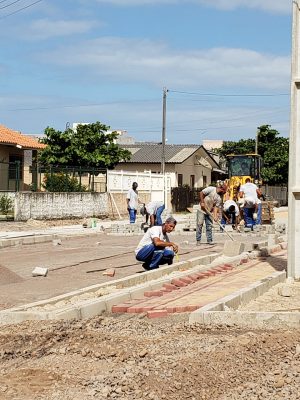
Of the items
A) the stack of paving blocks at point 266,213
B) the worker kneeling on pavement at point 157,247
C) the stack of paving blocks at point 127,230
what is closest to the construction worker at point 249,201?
the stack of paving blocks at point 127,230

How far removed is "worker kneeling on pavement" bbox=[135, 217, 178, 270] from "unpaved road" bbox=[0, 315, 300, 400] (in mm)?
4035

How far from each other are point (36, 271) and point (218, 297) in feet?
15.3

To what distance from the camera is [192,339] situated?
7.66 metres

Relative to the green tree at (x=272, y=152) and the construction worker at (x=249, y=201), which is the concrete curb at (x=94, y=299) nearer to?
the construction worker at (x=249, y=201)

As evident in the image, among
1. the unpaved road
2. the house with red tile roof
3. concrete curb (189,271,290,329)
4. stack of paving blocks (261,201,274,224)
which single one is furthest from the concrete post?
the house with red tile roof

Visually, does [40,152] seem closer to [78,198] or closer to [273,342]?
[78,198]

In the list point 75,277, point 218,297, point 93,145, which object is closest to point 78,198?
point 93,145

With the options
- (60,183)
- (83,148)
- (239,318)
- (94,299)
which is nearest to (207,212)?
(94,299)

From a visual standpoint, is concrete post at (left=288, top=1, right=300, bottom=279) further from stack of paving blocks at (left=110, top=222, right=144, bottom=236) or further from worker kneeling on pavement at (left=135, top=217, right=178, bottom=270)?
stack of paving blocks at (left=110, top=222, right=144, bottom=236)

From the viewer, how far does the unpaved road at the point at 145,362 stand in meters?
5.92

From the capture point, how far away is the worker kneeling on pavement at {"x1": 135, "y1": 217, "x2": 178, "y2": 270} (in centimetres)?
1260

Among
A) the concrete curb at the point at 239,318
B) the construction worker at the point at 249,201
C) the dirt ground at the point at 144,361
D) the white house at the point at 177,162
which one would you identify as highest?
the white house at the point at 177,162

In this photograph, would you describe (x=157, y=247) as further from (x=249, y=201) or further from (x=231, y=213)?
(x=231, y=213)

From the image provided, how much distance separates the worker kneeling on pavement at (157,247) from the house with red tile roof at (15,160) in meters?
17.5
